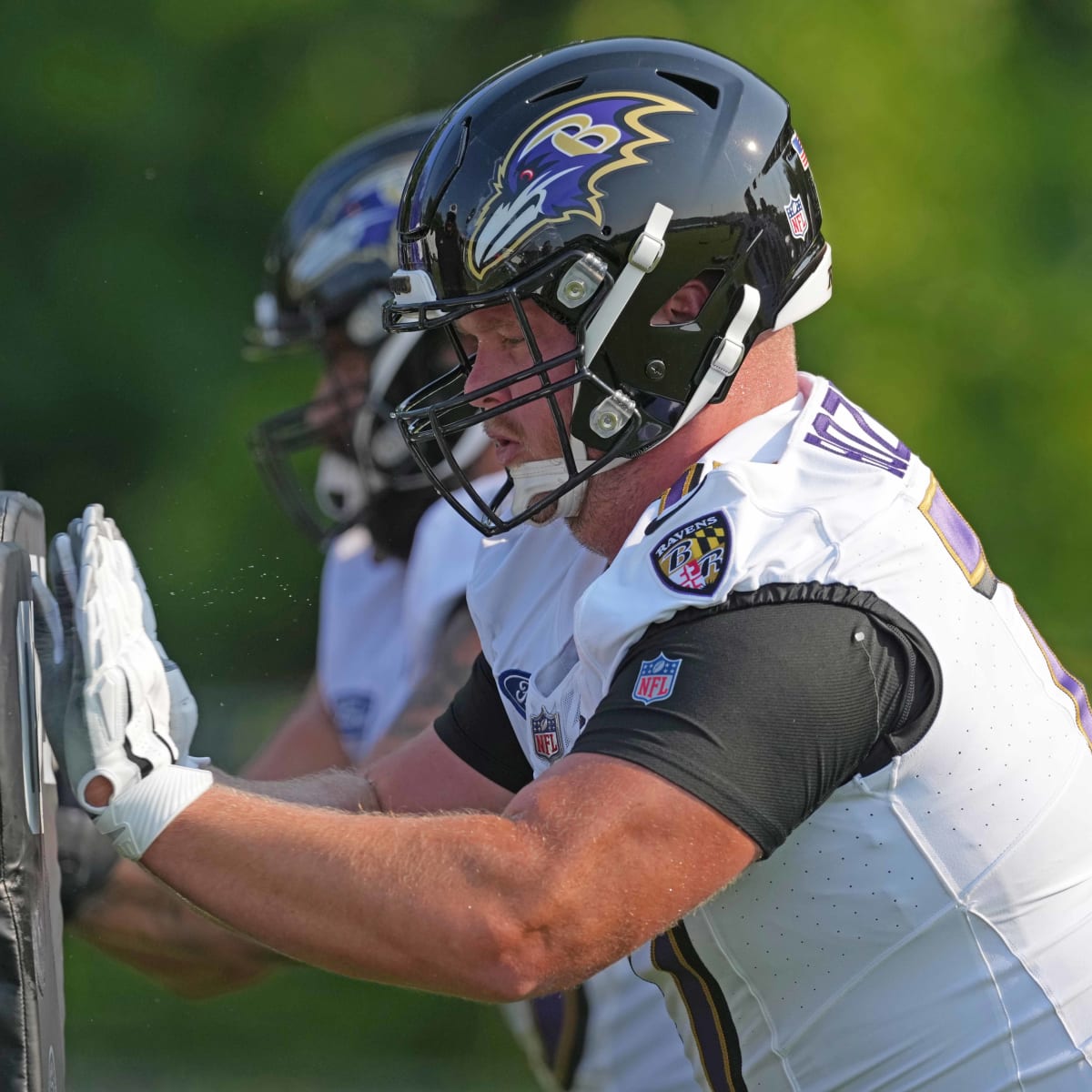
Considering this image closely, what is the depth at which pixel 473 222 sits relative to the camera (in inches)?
83.8

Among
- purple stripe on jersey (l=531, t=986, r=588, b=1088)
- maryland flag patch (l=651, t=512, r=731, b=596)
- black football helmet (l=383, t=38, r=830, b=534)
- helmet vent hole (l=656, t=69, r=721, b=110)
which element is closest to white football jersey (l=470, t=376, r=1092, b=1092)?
maryland flag patch (l=651, t=512, r=731, b=596)

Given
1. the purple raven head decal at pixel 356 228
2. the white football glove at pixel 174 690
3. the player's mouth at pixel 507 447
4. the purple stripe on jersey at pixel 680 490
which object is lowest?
the purple raven head decal at pixel 356 228

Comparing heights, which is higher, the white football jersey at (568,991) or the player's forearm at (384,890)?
the player's forearm at (384,890)

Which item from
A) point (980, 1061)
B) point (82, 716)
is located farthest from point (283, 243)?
point (980, 1061)

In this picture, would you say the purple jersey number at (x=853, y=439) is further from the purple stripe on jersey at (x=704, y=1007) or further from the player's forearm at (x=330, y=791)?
the player's forearm at (x=330, y=791)

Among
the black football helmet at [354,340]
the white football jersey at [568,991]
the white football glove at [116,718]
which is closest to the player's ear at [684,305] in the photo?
the white football jersey at [568,991]

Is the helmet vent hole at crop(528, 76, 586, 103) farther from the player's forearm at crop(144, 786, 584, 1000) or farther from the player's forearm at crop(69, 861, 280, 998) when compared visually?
the player's forearm at crop(69, 861, 280, 998)

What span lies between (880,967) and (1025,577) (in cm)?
442

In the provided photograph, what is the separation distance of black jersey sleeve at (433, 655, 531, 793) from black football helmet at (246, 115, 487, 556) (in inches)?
52.0

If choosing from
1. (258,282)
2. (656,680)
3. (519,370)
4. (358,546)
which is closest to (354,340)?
(358,546)

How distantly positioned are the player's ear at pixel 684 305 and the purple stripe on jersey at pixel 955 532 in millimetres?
385

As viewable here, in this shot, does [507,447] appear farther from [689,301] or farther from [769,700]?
[769,700]

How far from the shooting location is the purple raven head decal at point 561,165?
2.09m

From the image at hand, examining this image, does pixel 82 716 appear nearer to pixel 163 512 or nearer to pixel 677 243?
pixel 677 243
